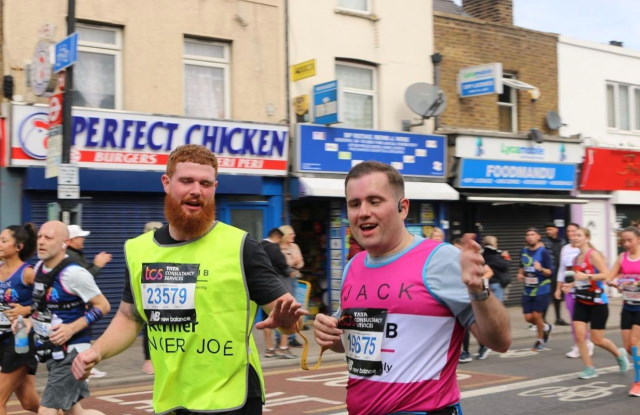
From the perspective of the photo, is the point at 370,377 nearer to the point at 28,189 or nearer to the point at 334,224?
the point at 28,189

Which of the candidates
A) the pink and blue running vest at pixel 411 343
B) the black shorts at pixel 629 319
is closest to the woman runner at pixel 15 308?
the pink and blue running vest at pixel 411 343

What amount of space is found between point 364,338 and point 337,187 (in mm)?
12946

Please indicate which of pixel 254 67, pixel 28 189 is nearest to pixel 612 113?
pixel 254 67

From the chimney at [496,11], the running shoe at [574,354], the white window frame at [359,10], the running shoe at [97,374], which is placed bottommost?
the running shoe at [574,354]

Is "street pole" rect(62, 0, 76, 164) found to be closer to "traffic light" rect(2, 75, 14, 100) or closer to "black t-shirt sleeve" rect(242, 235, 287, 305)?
"traffic light" rect(2, 75, 14, 100)

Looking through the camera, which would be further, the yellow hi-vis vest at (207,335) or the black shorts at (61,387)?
the black shorts at (61,387)

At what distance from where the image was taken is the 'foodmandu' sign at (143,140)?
1283 cm

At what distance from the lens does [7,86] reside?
500 inches

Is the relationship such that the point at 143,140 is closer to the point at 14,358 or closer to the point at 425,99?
the point at 425,99

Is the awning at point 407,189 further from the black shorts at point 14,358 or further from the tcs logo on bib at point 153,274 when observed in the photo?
the tcs logo on bib at point 153,274

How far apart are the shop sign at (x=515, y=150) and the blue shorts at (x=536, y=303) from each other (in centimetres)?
682

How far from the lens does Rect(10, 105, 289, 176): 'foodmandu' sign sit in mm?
12828

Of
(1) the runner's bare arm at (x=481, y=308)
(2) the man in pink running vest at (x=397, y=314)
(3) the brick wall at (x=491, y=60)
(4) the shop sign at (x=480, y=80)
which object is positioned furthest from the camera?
(3) the brick wall at (x=491, y=60)

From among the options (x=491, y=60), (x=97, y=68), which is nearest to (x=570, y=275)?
(x=97, y=68)
